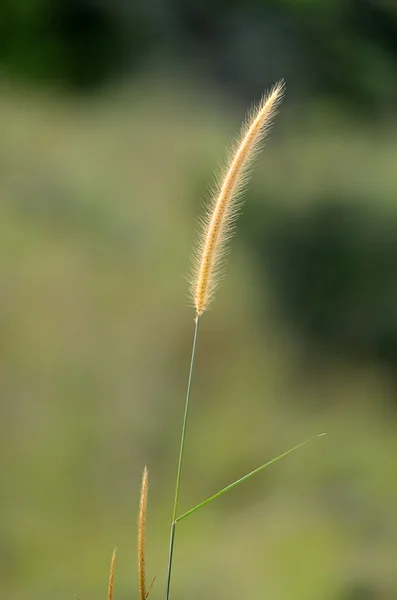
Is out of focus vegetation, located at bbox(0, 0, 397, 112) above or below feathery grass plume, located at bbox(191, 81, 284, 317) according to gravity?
above

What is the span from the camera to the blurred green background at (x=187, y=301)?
4.61 feet

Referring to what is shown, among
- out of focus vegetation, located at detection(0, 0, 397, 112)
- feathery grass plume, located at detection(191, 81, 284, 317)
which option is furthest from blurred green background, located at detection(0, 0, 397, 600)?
feathery grass plume, located at detection(191, 81, 284, 317)

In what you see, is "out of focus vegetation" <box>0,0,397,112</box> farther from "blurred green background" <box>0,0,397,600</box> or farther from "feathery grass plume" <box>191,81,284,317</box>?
"feathery grass plume" <box>191,81,284,317</box>

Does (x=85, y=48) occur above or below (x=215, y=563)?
above

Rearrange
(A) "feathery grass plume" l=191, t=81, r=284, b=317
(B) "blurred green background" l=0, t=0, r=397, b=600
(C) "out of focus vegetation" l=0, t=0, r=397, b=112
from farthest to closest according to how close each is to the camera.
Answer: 1. (C) "out of focus vegetation" l=0, t=0, r=397, b=112
2. (B) "blurred green background" l=0, t=0, r=397, b=600
3. (A) "feathery grass plume" l=191, t=81, r=284, b=317

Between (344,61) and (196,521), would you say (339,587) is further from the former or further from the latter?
(344,61)

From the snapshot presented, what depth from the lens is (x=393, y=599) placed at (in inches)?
48.7

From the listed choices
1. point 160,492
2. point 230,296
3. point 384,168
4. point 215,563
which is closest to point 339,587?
point 215,563

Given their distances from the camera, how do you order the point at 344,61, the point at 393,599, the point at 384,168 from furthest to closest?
the point at 344,61
the point at 384,168
the point at 393,599

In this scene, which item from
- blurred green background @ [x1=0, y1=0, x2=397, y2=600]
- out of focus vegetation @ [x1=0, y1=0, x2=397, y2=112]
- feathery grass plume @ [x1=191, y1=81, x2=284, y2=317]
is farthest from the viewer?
out of focus vegetation @ [x1=0, y1=0, x2=397, y2=112]

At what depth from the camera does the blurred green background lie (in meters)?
1.41

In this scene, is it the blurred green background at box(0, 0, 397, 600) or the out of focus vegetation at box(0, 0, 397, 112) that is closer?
the blurred green background at box(0, 0, 397, 600)

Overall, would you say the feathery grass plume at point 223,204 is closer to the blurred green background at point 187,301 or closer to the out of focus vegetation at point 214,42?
the blurred green background at point 187,301

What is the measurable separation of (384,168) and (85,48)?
81 cm
